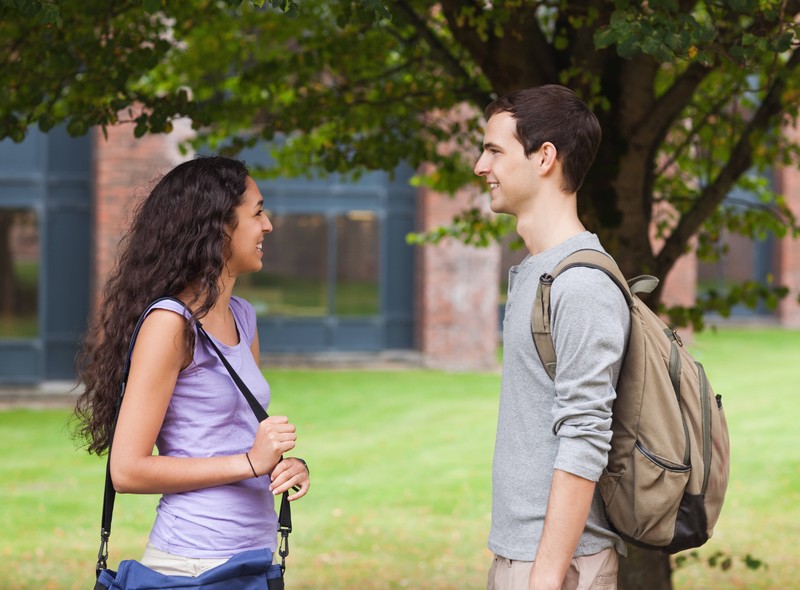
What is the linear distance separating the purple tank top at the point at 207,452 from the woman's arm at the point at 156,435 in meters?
0.05

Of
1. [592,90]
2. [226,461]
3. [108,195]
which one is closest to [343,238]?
[108,195]

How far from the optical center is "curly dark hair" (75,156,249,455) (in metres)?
2.64

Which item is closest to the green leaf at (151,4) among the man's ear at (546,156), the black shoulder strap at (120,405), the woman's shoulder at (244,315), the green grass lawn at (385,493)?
the woman's shoulder at (244,315)

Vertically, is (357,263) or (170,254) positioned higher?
(170,254)

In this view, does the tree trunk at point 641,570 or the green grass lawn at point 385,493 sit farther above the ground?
the tree trunk at point 641,570

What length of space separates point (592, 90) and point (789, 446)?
420 inches

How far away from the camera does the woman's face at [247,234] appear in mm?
2729

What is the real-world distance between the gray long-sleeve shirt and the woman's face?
0.65 metres

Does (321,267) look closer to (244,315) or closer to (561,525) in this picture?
(244,315)

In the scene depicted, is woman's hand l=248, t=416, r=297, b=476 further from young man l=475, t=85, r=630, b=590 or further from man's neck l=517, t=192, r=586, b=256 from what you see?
man's neck l=517, t=192, r=586, b=256

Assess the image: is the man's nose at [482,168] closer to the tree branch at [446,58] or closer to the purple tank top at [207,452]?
the purple tank top at [207,452]

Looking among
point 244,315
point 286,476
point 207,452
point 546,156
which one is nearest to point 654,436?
point 546,156

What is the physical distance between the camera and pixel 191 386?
2.59m

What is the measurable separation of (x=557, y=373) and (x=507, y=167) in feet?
1.64
